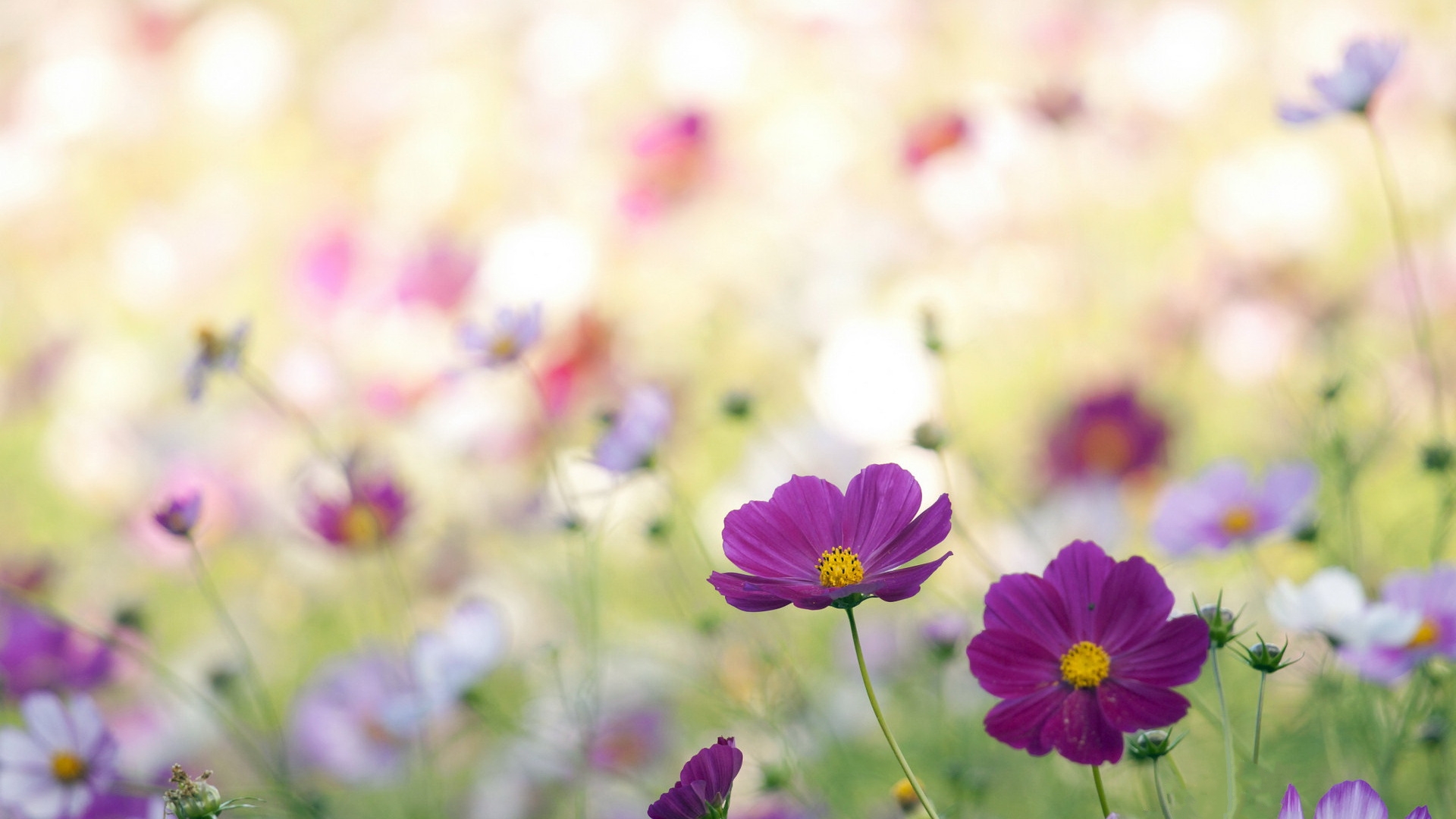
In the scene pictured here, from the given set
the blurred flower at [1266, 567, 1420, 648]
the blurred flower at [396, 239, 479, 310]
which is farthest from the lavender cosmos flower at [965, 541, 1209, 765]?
the blurred flower at [396, 239, 479, 310]

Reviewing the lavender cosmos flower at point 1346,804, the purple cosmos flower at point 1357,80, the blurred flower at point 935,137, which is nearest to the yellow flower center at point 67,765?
the lavender cosmos flower at point 1346,804

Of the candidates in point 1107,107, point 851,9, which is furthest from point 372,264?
point 1107,107

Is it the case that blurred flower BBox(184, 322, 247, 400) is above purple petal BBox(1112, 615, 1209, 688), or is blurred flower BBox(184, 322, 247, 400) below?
above

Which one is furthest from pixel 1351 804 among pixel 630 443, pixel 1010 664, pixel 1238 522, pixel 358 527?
pixel 358 527

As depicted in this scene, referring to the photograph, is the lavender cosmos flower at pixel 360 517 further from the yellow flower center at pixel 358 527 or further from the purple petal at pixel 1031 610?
the purple petal at pixel 1031 610

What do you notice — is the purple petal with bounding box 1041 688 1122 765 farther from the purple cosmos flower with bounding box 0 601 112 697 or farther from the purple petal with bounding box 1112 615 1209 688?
the purple cosmos flower with bounding box 0 601 112 697

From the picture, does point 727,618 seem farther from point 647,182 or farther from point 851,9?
point 851,9

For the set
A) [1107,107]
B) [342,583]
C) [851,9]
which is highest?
[851,9]
